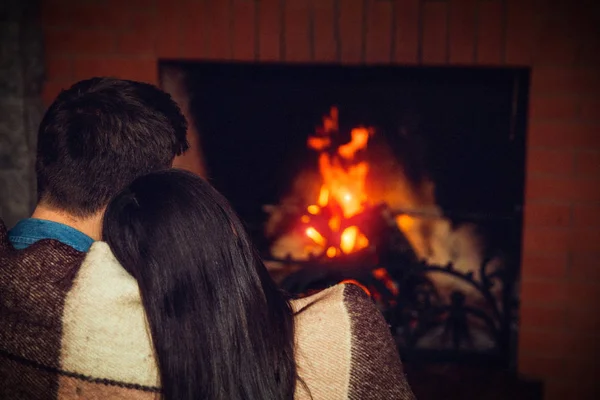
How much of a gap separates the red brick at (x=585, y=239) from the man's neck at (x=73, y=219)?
1621 millimetres

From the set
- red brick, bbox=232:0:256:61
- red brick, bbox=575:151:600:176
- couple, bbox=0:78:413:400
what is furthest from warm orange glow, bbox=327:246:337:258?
couple, bbox=0:78:413:400

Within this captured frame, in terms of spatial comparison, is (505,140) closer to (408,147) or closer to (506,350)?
(408,147)

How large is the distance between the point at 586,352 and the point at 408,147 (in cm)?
101

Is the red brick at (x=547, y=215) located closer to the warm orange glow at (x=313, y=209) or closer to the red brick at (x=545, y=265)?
the red brick at (x=545, y=265)

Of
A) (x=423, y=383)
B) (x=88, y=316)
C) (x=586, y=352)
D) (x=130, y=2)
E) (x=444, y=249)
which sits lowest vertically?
(x=423, y=383)

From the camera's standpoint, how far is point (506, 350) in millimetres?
2266

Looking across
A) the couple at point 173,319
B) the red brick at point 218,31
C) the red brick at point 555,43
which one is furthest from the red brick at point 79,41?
the red brick at point 555,43

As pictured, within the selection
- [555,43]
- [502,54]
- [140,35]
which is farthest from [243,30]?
[555,43]

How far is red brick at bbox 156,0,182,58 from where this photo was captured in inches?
81.1

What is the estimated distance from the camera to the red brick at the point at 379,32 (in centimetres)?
201

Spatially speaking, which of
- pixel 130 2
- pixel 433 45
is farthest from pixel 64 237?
pixel 433 45

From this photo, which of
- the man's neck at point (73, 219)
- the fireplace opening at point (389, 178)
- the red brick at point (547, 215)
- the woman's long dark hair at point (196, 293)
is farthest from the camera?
the fireplace opening at point (389, 178)

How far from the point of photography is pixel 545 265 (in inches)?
80.4

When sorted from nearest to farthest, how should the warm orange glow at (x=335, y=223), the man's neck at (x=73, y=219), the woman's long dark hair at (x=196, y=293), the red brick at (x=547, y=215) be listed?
the woman's long dark hair at (x=196, y=293), the man's neck at (x=73, y=219), the red brick at (x=547, y=215), the warm orange glow at (x=335, y=223)
